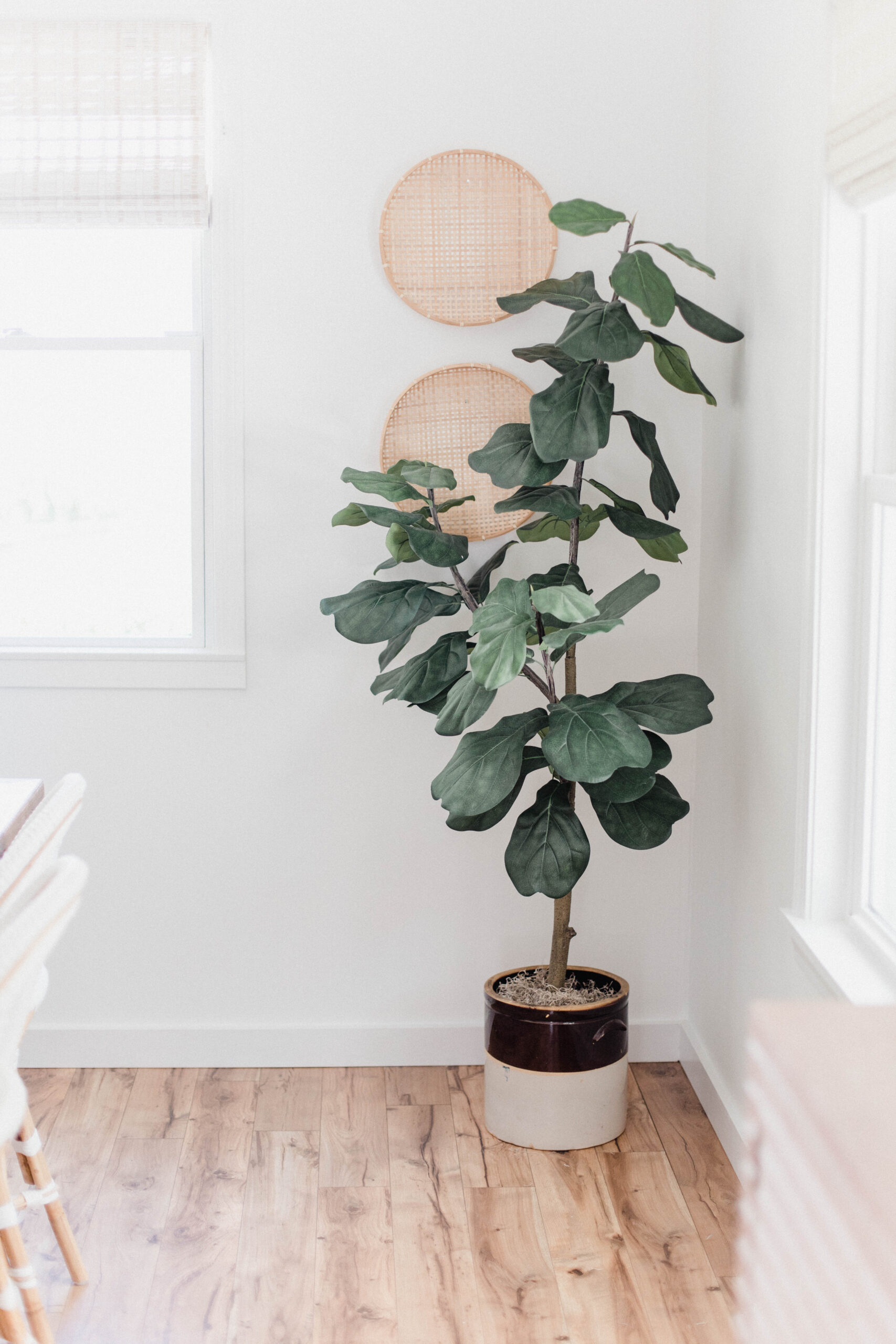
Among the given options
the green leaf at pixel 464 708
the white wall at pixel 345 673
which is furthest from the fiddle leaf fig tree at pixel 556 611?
the white wall at pixel 345 673

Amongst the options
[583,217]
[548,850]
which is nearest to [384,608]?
[548,850]

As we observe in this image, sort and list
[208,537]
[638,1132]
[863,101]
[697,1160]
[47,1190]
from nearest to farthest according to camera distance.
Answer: [863,101], [47,1190], [697,1160], [638,1132], [208,537]

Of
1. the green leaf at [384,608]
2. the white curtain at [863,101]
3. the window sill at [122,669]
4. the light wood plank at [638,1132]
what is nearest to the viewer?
the white curtain at [863,101]

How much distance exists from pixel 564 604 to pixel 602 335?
1.61 ft

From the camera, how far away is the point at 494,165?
2.51 meters

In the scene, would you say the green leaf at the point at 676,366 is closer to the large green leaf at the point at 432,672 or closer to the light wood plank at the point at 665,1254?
the large green leaf at the point at 432,672

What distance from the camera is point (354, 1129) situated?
8.05 feet

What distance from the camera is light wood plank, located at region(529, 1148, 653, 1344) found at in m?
1.85

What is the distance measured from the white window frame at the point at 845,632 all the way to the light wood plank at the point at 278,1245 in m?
0.99

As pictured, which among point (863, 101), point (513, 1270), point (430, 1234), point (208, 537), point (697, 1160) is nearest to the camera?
point (863, 101)

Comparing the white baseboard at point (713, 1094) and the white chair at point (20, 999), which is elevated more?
the white chair at point (20, 999)

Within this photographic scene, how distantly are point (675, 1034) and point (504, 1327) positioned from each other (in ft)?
3.39

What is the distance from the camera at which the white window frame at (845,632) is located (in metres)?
1.75

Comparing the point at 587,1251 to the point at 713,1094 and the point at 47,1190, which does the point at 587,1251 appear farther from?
the point at 47,1190
